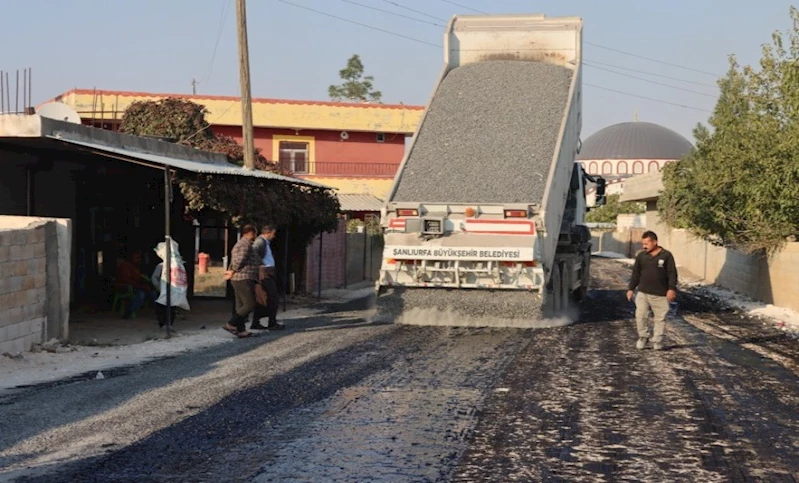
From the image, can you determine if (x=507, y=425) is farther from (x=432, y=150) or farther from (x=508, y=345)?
(x=432, y=150)

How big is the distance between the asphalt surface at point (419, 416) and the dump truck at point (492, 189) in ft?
6.09

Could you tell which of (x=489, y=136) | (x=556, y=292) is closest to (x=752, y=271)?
(x=556, y=292)

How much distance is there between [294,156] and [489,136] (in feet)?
94.9

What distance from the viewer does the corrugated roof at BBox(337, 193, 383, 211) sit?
1610 inches

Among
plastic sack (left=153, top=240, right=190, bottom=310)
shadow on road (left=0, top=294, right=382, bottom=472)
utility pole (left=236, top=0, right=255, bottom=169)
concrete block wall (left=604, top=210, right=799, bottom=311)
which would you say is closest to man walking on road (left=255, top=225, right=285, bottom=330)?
plastic sack (left=153, top=240, right=190, bottom=310)

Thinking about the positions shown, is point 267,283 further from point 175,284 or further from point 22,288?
point 22,288

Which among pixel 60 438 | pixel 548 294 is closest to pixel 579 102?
pixel 548 294

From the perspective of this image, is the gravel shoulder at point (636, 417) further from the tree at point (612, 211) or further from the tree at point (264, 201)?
the tree at point (612, 211)

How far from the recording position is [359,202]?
42.2 meters

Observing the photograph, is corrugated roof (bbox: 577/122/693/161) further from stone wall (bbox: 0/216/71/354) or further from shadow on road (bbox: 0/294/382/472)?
shadow on road (bbox: 0/294/382/472)

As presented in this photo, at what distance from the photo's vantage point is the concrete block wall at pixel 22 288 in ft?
38.9

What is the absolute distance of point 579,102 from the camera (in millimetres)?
18766

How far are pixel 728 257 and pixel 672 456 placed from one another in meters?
23.2

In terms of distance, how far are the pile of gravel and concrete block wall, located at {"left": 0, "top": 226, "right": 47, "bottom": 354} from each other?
224 inches
